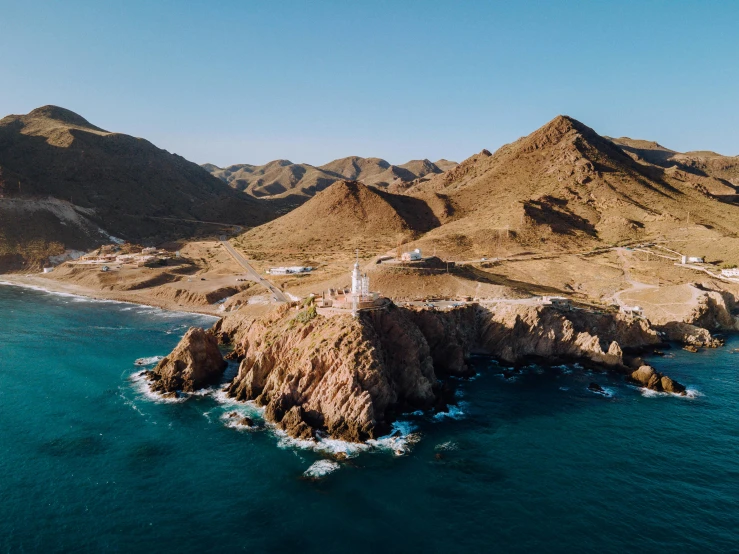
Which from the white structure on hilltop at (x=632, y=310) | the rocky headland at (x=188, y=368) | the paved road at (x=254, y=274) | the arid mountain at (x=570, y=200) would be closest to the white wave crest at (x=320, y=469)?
the rocky headland at (x=188, y=368)

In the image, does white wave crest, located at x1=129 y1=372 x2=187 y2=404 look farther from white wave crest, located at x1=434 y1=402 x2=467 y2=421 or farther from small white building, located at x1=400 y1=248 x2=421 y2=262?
small white building, located at x1=400 y1=248 x2=421 y2=262

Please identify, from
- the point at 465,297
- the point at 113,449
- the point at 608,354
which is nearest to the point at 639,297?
the point at 608,354

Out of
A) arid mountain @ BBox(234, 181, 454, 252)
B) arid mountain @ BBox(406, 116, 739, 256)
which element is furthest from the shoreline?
arid mountain @ BBox(406, 116, 739, 256)

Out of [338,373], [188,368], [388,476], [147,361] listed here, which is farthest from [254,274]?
[388,476]

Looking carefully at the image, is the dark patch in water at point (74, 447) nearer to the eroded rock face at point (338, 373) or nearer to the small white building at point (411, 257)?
the eroded rock face at point (338, 373)

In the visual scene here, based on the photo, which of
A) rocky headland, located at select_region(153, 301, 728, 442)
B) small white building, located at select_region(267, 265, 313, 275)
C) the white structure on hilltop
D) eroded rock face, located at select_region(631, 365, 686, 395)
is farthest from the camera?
small white building, located at select_region(267, 265, 313, 275)

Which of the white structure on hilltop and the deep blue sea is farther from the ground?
the white structure on hilltop

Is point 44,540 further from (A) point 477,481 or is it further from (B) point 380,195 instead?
(B) point 380,195
